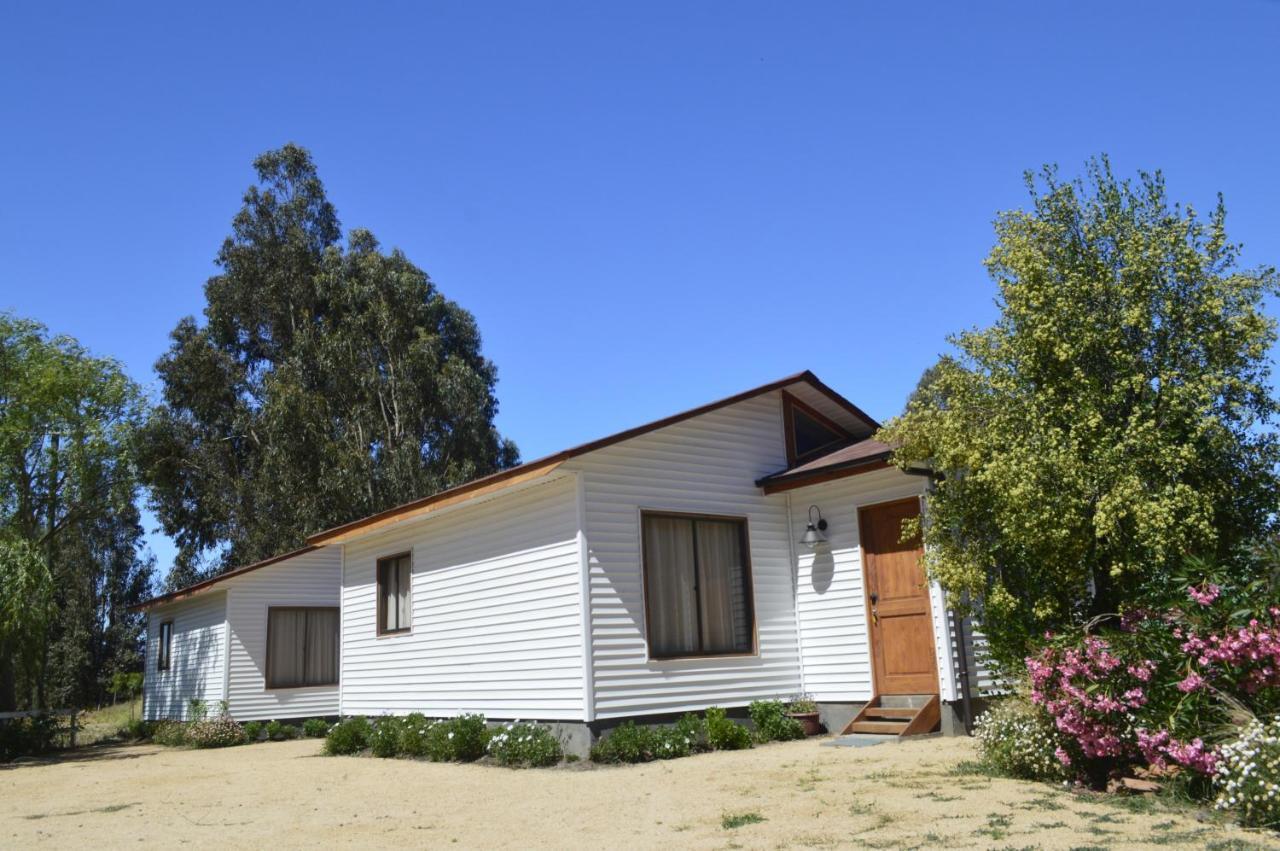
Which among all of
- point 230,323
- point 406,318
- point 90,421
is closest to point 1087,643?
point 90,421

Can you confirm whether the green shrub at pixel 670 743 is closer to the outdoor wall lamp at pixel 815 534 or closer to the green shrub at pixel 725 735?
the green shrub at pixel 725 735

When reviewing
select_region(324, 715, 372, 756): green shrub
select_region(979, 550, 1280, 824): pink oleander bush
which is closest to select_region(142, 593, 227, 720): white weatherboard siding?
select_region(324, 715, 372, 756): green shrub

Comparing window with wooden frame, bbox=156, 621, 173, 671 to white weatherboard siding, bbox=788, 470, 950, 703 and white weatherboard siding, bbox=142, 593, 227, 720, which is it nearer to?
white weatherboard siding, bbox=142, 593, 227, 720

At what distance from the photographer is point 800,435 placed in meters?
14.4

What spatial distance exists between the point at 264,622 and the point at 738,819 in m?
16.0

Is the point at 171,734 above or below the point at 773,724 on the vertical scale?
below

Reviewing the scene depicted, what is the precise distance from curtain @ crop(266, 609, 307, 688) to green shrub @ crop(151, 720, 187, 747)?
1936 mm

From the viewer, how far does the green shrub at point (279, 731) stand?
20141mm

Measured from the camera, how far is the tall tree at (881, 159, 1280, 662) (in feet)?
23.6

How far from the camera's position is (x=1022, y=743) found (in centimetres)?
781

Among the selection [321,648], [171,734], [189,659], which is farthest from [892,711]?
[189,659]

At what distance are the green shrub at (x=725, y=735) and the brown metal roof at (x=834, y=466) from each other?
3112 mm

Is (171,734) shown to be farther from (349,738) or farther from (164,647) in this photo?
(349,738)

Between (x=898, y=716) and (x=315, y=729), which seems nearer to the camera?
(x=898, y=716)
